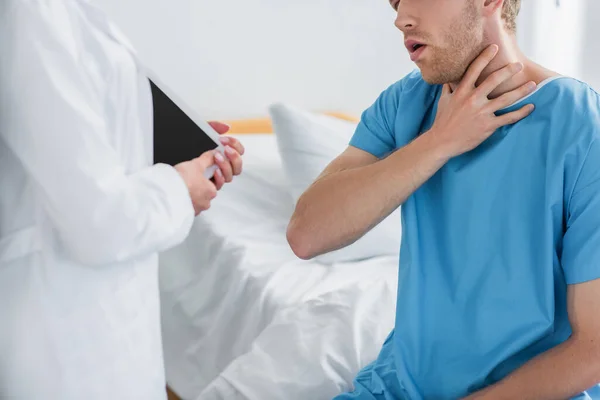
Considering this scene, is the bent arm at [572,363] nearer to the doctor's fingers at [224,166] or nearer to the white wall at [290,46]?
the doctor's fingers at [224,166]

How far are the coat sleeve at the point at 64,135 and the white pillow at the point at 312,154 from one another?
1.06 metres

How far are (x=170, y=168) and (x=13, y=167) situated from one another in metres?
0.20

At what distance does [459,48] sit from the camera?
1.16 meters

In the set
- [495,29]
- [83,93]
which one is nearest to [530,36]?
[495,29]

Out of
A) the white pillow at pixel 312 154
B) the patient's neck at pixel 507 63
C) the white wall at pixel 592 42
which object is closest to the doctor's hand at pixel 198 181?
the patient's neck at pixel 507 63

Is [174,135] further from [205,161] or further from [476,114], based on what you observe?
[476,114]

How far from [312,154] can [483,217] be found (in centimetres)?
102

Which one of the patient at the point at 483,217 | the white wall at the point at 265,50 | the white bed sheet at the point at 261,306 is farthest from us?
the white wall at the point at 265,50

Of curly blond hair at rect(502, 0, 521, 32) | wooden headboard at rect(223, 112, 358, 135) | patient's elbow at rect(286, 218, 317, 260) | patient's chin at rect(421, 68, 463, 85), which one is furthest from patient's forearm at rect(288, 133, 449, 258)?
wooden headboard at rect(223, 112, 358, 135)

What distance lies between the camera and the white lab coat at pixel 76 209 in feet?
2.99

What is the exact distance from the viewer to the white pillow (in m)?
1.98

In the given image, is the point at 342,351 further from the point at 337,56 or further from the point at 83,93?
the point at 337,56

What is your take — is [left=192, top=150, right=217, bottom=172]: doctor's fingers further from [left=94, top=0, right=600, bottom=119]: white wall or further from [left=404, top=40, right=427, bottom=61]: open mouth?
[left=94, top=0, right=600, bottom=119]: white wall

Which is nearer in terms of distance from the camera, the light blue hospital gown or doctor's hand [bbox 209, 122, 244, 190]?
the light blue hospital gown
